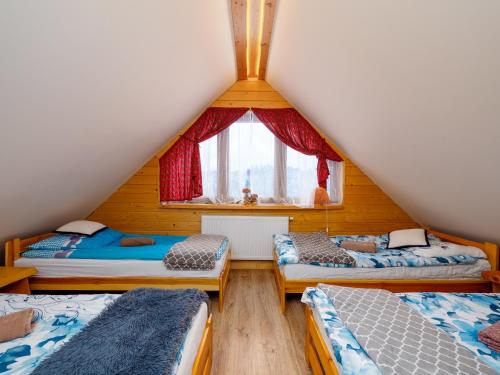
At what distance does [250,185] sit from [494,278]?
2737 millimetres

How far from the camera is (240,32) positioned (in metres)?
2.62

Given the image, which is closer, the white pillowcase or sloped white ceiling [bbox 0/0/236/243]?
sloped white ceiling [bbox 0/0/236/243]

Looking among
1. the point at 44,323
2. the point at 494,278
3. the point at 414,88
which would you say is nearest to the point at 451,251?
the point at 494,278

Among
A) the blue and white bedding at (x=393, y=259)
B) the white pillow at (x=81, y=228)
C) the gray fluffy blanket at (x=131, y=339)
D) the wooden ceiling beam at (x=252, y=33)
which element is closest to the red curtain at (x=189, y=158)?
the wooden ceiling beam at (x=252, y=33)

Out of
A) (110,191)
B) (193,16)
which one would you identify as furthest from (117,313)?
(110,191)

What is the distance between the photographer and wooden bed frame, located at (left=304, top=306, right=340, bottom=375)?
4.39 feet

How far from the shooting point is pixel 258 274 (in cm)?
357

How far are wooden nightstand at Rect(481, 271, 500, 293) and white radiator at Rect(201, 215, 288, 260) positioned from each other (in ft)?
6.79

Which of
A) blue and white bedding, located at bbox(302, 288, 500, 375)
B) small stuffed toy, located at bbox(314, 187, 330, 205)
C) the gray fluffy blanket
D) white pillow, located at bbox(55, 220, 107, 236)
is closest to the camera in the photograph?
the gray fluffy blanket

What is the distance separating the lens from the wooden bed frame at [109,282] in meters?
2.56

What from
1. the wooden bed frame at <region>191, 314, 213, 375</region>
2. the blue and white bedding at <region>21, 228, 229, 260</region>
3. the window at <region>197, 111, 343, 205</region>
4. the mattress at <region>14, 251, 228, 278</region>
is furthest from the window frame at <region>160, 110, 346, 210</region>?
the wooden bed frame at <region>191, 314, 213, 375</region>

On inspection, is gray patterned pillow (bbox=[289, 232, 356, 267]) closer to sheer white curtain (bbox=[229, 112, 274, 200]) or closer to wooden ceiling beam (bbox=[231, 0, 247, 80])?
sheer white curtain (bbox=[229, 112, 274, 200])

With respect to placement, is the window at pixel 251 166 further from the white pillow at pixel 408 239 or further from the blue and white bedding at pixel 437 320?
the blue and white bedding at pixel 437 320

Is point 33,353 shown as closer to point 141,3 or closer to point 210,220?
point 141,3
